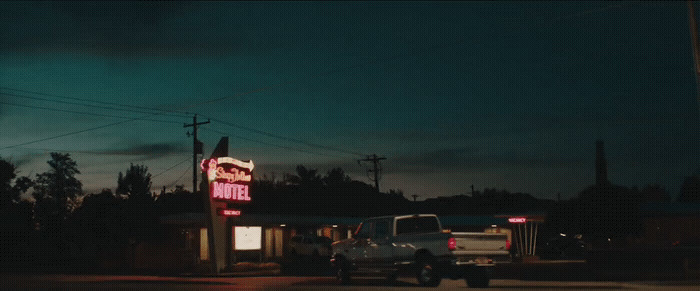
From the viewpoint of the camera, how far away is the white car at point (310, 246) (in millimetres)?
48812

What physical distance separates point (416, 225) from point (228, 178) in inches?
478

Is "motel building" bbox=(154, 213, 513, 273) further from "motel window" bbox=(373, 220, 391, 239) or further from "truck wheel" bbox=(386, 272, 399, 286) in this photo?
"motel window" bbox=(373, 220, 391, 239)

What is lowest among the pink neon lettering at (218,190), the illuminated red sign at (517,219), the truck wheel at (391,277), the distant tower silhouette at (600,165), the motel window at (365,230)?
the truck wheel at (391,277)

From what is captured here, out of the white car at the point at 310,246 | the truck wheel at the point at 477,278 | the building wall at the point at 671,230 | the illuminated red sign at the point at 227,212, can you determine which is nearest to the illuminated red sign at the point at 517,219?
the white car at the point at 310,246

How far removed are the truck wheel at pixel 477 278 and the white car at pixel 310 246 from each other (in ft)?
85.6

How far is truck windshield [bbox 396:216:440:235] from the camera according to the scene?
23891mm

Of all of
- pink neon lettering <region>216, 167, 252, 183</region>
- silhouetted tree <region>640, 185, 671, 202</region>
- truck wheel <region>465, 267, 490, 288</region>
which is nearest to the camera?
truck wheel <region>465, 267, 490, 288</region>

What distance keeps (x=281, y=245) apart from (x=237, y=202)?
1875 centimetres

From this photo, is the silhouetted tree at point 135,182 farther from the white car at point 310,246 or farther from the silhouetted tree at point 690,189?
the silhouetted tree at point 690,189

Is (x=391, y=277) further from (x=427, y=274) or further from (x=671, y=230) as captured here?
(x=671, y=230)

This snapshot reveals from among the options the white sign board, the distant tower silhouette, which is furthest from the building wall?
the white sign board

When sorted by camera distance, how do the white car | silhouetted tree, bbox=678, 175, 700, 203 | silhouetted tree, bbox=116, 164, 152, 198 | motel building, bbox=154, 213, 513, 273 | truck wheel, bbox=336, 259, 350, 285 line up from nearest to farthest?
1. truck wheel, bbox=336, 259, 350, 285
2. motel building, bbox=154, 213, 513, 273
3. the white car
4. silhouetted tree, bbox=116, 164, 152, 198
5. silhouetted tree, bbox=678, 175, 700, 203

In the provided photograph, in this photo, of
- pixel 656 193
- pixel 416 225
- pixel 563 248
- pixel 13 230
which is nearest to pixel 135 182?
pixel 13 230

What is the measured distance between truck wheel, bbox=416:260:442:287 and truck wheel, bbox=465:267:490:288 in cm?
88
